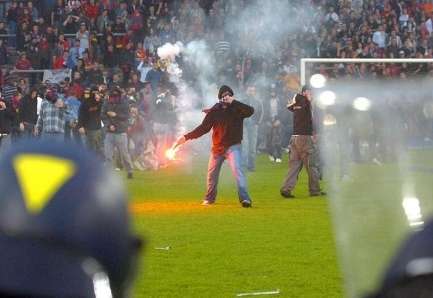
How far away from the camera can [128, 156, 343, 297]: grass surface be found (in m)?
10.7

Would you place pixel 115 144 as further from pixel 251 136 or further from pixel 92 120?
pixel 251 136

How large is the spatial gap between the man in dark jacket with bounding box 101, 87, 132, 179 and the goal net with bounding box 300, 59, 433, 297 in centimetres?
2446

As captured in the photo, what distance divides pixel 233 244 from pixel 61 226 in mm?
12409

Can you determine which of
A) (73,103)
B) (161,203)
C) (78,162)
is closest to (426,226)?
(78,162)

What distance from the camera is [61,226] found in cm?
134

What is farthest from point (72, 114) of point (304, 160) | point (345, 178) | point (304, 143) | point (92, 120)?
point (345, 178)

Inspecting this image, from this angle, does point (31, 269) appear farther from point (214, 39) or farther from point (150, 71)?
point (214, 39)

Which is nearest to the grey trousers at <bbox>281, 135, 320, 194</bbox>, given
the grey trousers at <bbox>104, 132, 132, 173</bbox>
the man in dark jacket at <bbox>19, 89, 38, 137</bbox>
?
the grey trousers at <bbox>104, 132, 132, 173</bbox>

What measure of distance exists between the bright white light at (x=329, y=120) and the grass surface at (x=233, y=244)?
4394 millimetres

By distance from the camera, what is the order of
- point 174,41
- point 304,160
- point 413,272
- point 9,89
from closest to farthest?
point 413,272 → point 304,160 → point 9,89 → point 174,41

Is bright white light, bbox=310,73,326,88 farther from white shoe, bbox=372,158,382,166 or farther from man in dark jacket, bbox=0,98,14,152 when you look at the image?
man in dark jacket, bbox=0,98,14,152

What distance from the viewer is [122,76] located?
1407 inches

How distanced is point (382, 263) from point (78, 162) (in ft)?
1.24

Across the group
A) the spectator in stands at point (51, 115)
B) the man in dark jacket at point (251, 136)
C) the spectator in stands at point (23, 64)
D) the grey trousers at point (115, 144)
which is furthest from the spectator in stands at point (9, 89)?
the man in dark jacket at point (251, 136)
